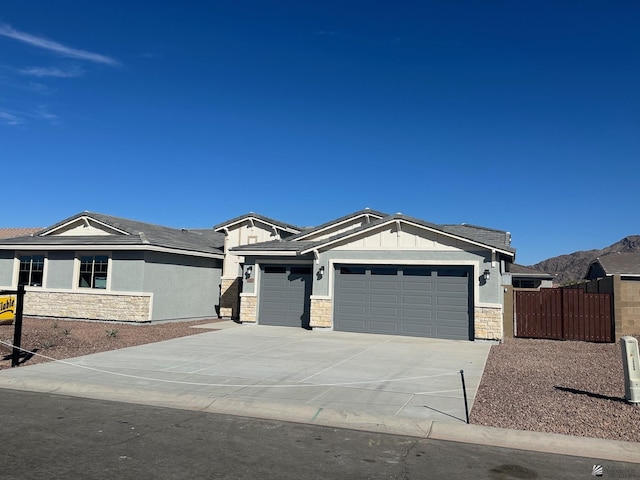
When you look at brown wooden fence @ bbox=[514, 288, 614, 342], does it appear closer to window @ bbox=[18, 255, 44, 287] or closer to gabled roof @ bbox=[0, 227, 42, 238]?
window @ bbox=[18, 255, 44, 287]

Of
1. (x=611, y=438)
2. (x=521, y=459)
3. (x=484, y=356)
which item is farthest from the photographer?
(x=484, y=356)

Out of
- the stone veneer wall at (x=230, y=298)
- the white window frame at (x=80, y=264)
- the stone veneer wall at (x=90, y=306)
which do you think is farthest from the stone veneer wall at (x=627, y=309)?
the white window frame at (x=80, y=264)

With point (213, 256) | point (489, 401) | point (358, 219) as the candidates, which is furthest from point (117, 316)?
point (489, 401)

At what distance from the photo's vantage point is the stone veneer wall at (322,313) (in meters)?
18.9

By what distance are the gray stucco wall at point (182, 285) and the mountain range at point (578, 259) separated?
113m

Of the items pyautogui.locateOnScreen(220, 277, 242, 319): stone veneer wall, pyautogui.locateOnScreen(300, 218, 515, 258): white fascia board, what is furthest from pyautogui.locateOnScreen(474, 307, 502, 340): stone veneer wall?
pyautogui.locateOnScreen(220, 277, 242, 319): stone veneer wall

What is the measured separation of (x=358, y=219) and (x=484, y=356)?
1008 cm

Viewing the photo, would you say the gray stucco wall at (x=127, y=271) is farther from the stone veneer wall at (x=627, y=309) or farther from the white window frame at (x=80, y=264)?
the stone veneer wall at (x=627, y=309)

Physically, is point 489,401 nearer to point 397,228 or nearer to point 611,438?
point 611,438

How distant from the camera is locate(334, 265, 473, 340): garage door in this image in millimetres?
17297

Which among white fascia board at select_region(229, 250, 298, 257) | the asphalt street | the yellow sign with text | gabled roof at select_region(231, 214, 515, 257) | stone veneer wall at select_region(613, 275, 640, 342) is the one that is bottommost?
the asphalt street

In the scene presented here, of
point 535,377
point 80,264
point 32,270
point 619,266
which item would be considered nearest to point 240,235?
point 80,264

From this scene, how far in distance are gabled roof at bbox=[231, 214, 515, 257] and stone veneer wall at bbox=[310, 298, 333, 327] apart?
2.00 m

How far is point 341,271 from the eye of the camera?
1914 cm
